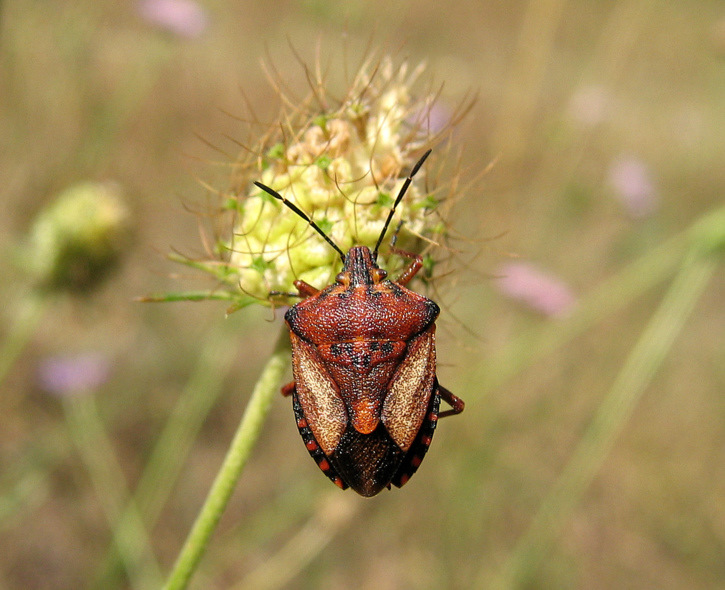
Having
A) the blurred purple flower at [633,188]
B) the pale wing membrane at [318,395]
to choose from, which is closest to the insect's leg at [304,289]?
the pale wing membrane at [318,395]

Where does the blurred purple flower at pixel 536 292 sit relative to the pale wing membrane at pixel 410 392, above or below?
Answer: above

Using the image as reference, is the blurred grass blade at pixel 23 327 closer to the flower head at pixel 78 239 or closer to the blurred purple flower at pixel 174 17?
the flower head at pixel 78 239

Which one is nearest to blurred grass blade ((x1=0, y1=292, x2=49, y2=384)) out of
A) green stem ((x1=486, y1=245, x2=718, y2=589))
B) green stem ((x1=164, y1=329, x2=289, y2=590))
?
green stem ((x1=164, y1=329, x2=289, y2=590))

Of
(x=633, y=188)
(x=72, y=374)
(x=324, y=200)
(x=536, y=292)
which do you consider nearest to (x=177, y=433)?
(x=72, y=374)

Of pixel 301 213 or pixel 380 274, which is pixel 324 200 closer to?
pixel 301 213

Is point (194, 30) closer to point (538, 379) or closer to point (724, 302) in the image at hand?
point (538, 379)

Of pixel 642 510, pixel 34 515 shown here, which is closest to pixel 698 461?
pixel 642 510
